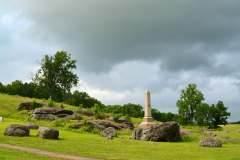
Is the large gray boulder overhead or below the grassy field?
overhead

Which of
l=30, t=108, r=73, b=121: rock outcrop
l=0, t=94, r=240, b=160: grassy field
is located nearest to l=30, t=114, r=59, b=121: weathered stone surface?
l=30, t=108, r=73, b=121: rock outcrop

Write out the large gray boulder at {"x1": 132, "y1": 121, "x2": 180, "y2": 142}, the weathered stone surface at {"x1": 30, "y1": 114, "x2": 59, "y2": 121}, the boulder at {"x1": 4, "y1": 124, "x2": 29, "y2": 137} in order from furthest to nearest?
the weathered stone surface at {"x1": 30, "y1": 114, "x2": 59, "y2": 121}, the large gray boulder at {"x1": 132, "y1": 121, "x2": 180, "y2": 142}, the boulder at {"x1": 4, "y1": 124, "x2": 29, "y2": 137}

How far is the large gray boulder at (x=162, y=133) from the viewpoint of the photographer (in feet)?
57.5

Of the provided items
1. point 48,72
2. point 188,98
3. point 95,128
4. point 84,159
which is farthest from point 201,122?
point 84,159

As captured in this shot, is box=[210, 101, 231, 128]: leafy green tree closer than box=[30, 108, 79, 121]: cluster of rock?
No

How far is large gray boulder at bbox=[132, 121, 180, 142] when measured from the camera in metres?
17.5

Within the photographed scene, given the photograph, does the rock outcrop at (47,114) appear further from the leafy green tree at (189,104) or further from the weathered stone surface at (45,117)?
the leafy green tree at (189,104)

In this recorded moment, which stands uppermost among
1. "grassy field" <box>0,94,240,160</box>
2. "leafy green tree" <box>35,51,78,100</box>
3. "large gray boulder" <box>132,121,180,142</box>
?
"leafy green tree" <box>35,51,78,100</box>

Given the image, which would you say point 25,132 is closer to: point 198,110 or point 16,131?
point 16,131

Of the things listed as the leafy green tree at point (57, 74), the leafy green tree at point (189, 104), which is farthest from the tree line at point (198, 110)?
the leafy green tree at point (57, 74)

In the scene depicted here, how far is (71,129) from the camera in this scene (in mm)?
22781

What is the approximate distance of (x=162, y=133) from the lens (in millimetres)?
17516

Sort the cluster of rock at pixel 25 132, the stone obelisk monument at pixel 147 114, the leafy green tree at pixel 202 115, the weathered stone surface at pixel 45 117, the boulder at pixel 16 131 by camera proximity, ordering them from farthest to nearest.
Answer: the leafy green tree at pixel 202 115
the weathered stone surface at pixel 45 117
the stone obelisk monument at pixel 147 114
the boulder at pixel 16 131
the cluster of rock at pixel 25 132

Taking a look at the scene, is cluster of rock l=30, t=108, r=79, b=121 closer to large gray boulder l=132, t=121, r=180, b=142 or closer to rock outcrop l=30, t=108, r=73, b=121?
rock outcrop l=30, t=108, r=73, b=121
